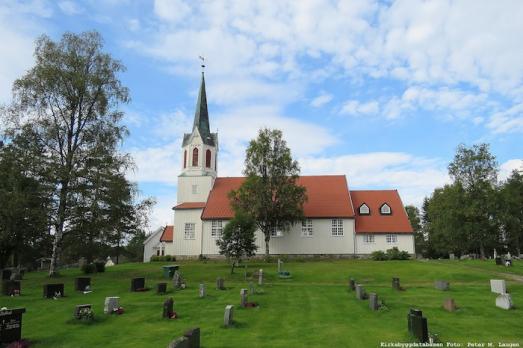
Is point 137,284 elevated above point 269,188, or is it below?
below

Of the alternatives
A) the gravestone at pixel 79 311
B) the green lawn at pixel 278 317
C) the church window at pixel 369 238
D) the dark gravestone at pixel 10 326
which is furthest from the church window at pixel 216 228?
A: the dark gravestone at pixel 10 326

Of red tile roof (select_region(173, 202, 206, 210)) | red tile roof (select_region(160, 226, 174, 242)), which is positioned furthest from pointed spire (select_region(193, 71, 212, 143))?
red tile roof (select_region(160, 226, 174, 242))

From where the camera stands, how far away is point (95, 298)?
21.7 metres

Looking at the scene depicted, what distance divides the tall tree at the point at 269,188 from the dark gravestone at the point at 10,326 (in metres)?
29.4

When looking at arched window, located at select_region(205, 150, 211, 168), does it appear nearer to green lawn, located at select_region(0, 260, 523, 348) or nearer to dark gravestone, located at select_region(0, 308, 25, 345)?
green lawn, located at select_region(0, 260, 523, 348)

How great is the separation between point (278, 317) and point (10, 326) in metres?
8.93

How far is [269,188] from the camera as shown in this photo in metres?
42.6

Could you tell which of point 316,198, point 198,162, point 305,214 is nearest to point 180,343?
point 305,214

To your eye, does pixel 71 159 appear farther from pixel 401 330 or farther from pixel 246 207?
pixel 401 330

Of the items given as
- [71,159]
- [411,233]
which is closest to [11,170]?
[71,159]

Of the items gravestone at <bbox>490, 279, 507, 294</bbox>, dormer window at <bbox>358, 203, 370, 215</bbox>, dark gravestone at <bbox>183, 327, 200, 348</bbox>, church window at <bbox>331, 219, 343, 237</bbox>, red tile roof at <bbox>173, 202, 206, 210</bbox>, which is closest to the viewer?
dark gravestone at <bbox>183, 327, 200, 348</bbox>

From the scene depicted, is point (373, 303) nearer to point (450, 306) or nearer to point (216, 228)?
point (450, 306)

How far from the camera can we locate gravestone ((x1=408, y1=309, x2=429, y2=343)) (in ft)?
39.7

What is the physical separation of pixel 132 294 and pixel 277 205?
21628 millimetres
